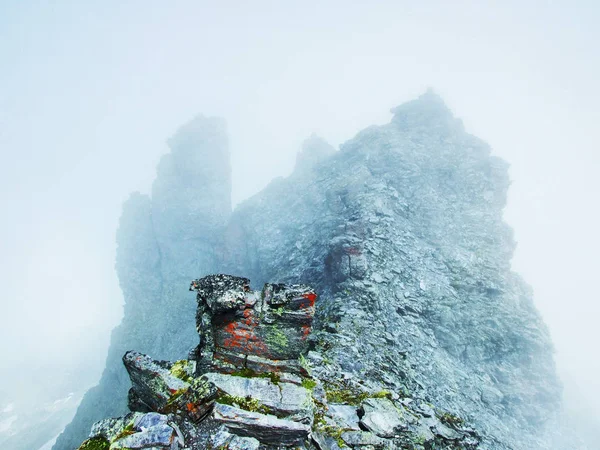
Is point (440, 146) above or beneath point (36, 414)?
above

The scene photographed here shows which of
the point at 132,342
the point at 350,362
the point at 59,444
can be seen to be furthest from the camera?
the point at 132,342

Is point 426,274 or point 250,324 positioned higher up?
point 250,324

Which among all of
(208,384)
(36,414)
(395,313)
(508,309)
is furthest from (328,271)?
(36,414)

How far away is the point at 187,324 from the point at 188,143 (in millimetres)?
34605

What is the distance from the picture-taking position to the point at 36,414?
82312 millimetres

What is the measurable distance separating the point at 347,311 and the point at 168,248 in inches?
1729

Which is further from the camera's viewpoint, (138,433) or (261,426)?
(261,426)

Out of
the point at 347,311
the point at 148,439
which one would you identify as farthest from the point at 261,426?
the point at 347,311

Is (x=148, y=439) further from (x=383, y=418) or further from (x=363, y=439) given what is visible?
(x=383, y=418)

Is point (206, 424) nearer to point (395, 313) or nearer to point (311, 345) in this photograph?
point (311, 345)

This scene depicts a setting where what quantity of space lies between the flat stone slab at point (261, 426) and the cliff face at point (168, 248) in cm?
3398

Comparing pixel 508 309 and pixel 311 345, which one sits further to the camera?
pixel 508 309

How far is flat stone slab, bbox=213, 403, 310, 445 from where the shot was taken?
5.15m

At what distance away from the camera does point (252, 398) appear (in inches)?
227
